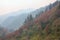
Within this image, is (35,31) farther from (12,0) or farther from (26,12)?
(12,0)

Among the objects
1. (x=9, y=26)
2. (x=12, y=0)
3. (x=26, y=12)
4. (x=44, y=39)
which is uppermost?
(x=12, y=0)

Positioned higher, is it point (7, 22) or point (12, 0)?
point (12, 0)

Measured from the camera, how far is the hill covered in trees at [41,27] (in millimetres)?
5613

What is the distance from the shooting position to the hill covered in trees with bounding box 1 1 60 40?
221 inches

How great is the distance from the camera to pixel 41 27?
5.77 meters

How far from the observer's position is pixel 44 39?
5.58 metres

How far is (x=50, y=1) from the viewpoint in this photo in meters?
6.02

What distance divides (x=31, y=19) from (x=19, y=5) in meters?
0.65

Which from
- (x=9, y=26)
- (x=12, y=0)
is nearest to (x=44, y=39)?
(x=9, y=26)

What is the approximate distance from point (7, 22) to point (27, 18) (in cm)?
69

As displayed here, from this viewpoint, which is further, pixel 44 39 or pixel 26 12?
pixel 26 12

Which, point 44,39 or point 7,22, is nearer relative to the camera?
point 44,39

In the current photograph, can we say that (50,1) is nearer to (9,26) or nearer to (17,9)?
(17,9)

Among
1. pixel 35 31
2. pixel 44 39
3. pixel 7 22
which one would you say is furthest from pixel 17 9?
pixel 44 39
